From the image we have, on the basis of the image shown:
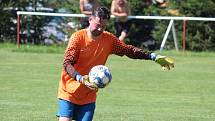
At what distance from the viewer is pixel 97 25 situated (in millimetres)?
8023

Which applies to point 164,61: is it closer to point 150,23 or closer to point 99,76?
point 99,76

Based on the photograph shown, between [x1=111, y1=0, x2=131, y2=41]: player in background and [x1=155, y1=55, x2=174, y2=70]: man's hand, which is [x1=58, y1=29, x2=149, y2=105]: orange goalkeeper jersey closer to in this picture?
[x1=155, y1=55, x2=174, y2=70]: man's hand

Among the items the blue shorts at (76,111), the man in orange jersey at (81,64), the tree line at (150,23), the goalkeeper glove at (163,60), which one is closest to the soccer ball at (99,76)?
the man in orange jersey at (81,64)

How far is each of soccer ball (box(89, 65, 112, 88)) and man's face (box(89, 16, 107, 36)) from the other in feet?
1.41

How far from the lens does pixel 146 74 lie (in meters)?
18.0

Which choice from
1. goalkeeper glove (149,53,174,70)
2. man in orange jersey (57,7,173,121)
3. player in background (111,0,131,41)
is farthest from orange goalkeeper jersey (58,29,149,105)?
player in background (111,0,131,41)

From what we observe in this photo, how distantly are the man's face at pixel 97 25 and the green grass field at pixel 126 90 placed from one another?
144 inches

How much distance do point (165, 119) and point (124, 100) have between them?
7.14 ft

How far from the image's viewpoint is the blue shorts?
27.0 ft

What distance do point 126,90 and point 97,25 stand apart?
7255 mm

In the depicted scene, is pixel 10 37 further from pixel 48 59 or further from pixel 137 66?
pixel 137 66

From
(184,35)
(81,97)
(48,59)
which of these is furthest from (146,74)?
(81,97)

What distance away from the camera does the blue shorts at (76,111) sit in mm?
8234

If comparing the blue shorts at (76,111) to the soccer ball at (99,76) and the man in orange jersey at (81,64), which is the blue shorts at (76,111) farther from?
the soccer ball at (99,76)
